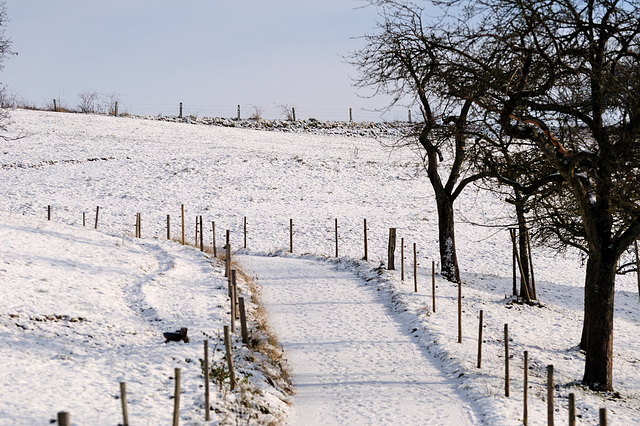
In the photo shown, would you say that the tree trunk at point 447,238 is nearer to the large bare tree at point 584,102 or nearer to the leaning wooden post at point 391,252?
the leaning wooden post at point 391,252

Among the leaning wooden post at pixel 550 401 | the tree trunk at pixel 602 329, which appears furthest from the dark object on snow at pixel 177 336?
the tree trunk at pixel 602 329

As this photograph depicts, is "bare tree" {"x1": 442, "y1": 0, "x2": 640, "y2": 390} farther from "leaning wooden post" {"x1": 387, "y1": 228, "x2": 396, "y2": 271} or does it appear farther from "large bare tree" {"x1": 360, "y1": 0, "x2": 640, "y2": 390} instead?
"leaning wooden post" {"x1": 387, "y1": 228, "x2": 396, "y2": 271}

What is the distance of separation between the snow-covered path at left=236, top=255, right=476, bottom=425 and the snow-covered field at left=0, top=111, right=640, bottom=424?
479 millimetres

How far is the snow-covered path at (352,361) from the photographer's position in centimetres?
945

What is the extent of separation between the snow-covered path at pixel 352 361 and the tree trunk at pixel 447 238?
121 inches

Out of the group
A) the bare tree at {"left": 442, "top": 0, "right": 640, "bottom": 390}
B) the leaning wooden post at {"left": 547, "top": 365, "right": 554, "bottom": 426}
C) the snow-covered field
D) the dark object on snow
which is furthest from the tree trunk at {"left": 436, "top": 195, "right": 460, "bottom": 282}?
the leaning wooden post at {"left": 547, "top": 365, "right": 554, "bottom": 426}

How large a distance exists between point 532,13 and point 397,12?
7.86 metres

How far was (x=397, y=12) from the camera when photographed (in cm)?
1706

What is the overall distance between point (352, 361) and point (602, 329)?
4809 millimetres

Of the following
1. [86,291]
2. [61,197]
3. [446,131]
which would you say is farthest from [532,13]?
[61,197]

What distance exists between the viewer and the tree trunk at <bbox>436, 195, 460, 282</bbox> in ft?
61.9

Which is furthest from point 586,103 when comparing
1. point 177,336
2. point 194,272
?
point 194,272

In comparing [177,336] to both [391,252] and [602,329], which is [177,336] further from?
[391,252]

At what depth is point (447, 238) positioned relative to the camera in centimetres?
1891
